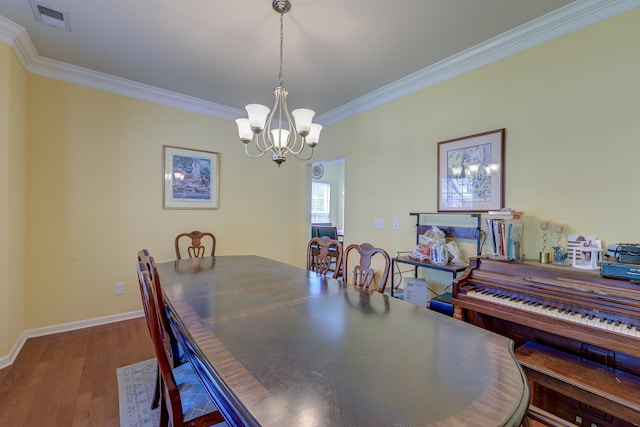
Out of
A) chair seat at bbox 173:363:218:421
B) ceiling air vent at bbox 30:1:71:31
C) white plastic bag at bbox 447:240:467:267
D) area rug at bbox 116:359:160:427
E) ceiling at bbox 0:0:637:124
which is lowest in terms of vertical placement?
area rug at bbox 116:359:160:427

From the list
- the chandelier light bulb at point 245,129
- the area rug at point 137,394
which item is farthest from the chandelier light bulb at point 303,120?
the area rug at point 137,394

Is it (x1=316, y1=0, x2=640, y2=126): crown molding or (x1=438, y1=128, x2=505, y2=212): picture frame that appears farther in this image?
(x1=438, y1=128, x2=505, y2=212): picture frame

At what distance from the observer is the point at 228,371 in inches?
31.7

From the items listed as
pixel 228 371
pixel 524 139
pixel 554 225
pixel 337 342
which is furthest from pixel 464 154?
pixel 228 371

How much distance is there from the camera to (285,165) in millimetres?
4320

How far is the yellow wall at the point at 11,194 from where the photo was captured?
83.4 inches

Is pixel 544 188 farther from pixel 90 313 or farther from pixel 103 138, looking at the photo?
pixel 90 313

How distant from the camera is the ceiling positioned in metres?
1.89

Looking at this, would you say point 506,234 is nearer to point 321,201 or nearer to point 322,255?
point 322,255

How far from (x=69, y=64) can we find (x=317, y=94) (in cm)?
243

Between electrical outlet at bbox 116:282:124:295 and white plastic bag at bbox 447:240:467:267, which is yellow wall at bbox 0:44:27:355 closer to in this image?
electrical outlet at bbox 116:282:124:295

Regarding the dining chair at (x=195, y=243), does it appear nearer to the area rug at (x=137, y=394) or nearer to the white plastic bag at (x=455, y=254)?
the area rug at (x=137, y=394)

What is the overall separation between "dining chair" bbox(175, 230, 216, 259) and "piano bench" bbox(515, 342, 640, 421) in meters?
3.08

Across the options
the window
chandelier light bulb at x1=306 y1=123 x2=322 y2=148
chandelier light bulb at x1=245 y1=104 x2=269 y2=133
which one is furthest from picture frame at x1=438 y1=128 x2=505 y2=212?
the window
